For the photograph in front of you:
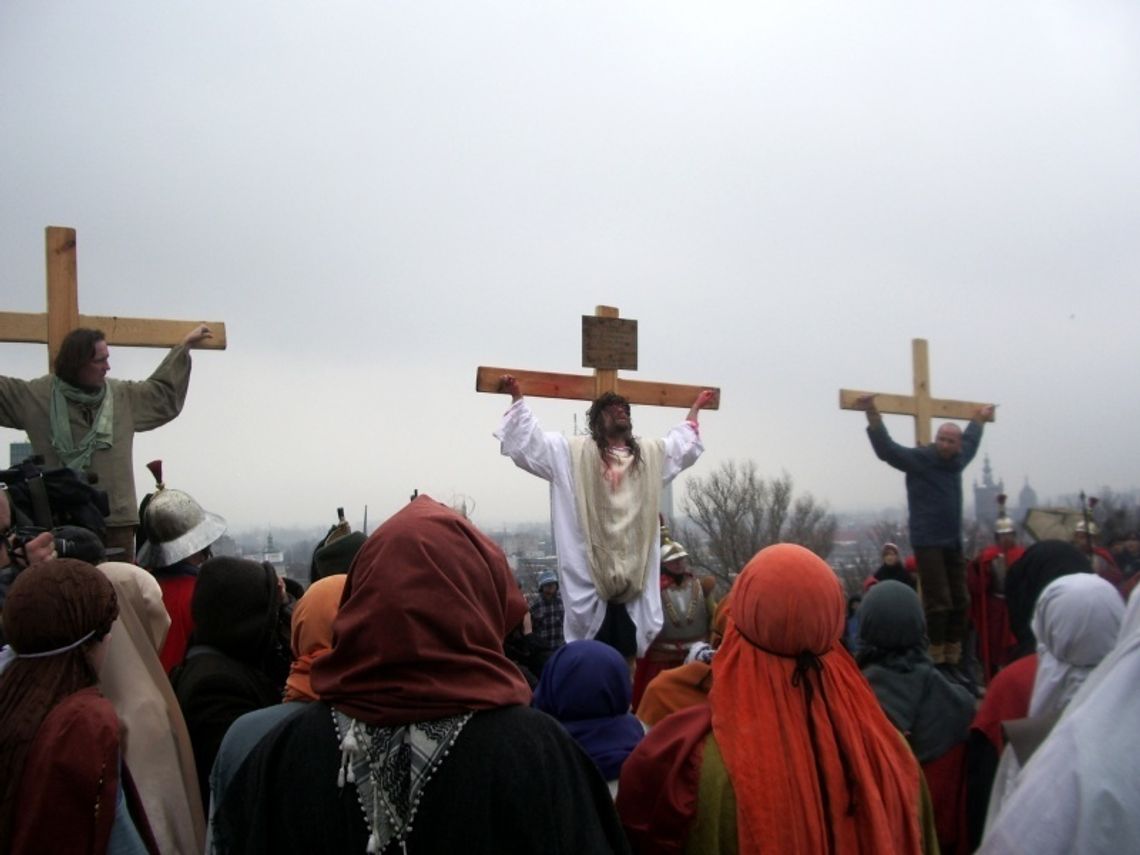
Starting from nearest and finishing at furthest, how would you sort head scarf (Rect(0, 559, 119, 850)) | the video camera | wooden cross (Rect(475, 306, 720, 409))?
head scarf (Rect(0, 559, 119, 850))
the video camera
wooden cross (Rect(475, 306, 720, 409))

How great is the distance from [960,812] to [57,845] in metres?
2.52

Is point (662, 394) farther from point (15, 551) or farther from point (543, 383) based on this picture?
point (15, 551)

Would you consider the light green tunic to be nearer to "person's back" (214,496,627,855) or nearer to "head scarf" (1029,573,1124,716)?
"person's back" (214,496,627,855)

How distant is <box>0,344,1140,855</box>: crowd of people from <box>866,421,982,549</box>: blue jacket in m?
2.68

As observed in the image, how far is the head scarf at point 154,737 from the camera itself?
2613 mm

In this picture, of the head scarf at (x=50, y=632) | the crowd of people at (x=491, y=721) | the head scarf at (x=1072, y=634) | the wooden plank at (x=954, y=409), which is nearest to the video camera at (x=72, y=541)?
the crowd of people at (x=491, y=721)

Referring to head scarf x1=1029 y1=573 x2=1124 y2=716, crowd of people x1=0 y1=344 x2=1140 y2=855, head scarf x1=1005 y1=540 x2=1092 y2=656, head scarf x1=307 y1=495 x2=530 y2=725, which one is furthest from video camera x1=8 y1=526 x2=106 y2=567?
head scarf x1=1005 y1=540 x2=1092 y2=656

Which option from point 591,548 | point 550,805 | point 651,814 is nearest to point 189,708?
point 651,814

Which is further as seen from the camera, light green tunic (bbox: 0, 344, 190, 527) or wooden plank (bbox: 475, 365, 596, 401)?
wooden plank (bbox: 475, 365, 596, 401)

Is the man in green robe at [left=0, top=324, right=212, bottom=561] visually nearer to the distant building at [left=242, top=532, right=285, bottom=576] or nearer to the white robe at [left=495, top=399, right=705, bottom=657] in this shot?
the distant building at [left=242, top=532, right=285, bottom=576]

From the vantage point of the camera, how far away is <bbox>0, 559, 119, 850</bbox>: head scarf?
94.6 inches

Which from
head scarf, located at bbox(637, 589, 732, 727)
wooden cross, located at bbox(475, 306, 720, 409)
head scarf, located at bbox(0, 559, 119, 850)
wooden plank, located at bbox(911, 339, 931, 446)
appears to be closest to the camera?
head scarf, located at bbox(0, 559, 119, 850)

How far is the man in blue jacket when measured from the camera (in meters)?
6.73

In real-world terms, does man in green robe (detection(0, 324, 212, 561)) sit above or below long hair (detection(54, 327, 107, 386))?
below
